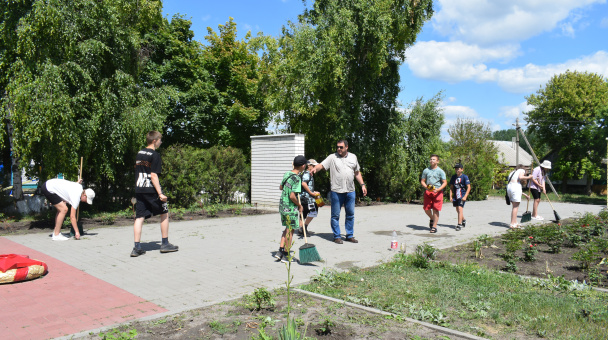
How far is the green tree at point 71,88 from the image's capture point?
35.9ft

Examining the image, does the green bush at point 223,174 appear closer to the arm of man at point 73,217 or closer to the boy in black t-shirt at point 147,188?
the arm of man at point 73,217

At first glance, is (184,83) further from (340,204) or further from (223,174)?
(340,204)

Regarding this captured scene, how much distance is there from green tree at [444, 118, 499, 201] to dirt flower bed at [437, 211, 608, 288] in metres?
13.5

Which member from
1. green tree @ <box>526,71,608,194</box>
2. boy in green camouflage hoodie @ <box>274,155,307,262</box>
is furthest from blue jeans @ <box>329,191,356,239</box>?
green tree @ <box>526,71,608,194</box>

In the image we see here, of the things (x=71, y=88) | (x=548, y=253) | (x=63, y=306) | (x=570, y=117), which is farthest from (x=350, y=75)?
(x=570, y=117)

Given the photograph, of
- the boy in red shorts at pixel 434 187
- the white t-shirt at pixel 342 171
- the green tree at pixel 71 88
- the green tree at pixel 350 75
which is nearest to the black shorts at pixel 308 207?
the white t-shirt at pixel 342 171

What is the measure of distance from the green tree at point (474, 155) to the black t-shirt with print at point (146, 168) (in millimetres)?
17270

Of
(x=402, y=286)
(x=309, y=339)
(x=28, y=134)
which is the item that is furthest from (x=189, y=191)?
(x=309, y=339)

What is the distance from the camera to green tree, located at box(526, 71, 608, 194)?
47594 mm

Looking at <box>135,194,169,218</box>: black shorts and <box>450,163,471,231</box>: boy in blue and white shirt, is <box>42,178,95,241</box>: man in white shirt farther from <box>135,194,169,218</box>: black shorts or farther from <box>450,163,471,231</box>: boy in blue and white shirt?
<box>450,163,471,231</box>: boy in blue and white shirt

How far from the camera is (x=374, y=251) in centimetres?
845

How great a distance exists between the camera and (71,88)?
11.9m

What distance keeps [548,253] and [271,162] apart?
10127 millimetres

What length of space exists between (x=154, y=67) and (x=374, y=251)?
23172 millimetres
